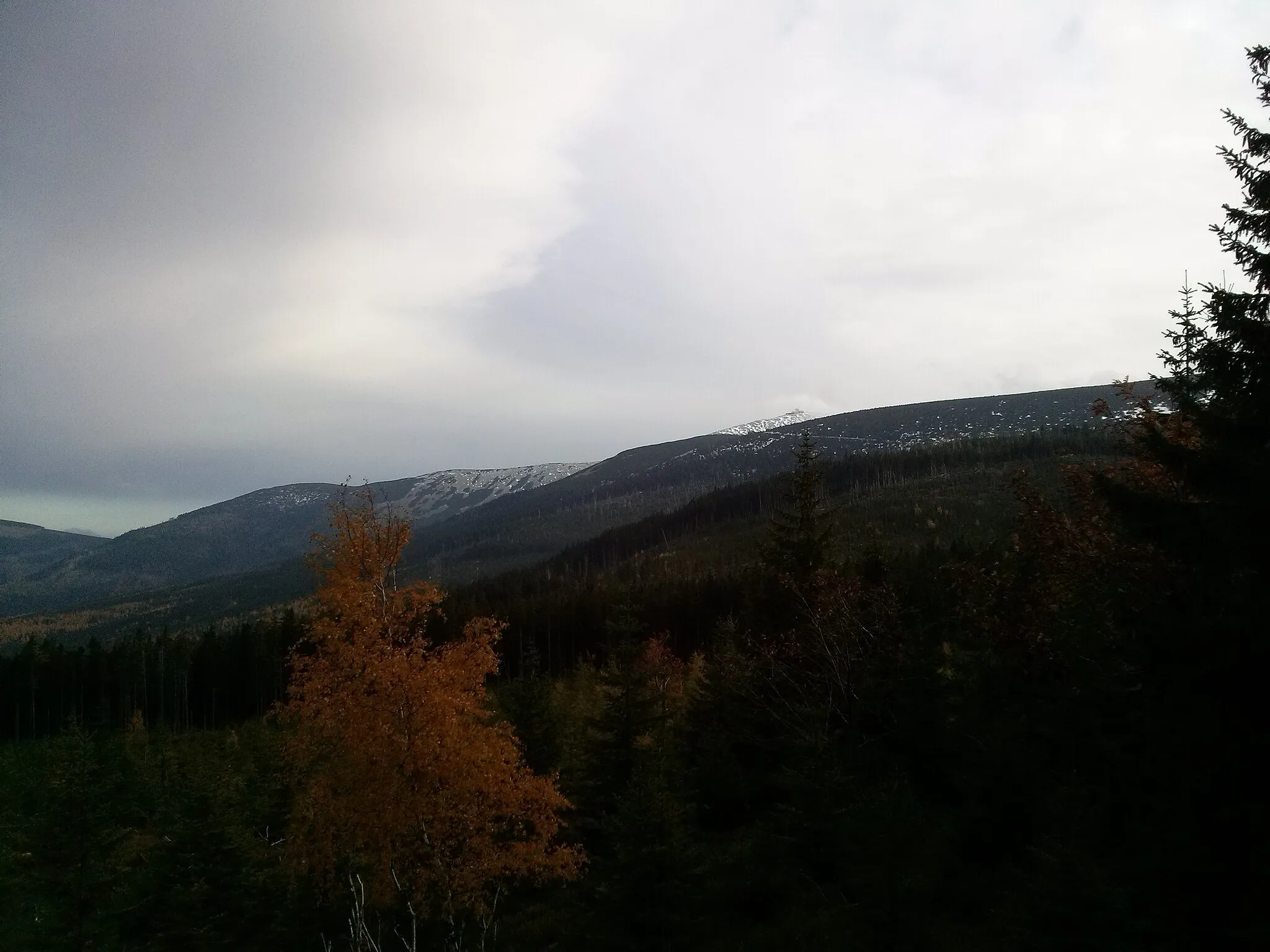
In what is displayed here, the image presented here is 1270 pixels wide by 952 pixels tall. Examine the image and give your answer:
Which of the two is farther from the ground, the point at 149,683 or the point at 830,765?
the point at 830,765

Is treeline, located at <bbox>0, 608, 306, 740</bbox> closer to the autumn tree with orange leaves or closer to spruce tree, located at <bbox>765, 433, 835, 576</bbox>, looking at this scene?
spruce tree, located at <bbox>765, 433, 835, 576</bbox>

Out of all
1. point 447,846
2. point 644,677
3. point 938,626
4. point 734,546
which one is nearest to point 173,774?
point 644,677

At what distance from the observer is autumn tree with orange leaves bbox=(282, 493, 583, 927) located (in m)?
14.7

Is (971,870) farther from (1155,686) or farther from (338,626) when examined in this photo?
(338,626)

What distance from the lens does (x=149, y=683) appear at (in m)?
91.9

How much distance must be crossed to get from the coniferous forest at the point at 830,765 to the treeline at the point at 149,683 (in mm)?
62090

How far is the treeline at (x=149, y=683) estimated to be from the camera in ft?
281

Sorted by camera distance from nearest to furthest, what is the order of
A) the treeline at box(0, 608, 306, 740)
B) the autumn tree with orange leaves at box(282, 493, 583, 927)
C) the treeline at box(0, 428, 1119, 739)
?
the autumn tree with orange leaves at box(282, 493, 583, 927) < the treeline at box(0, 428, 1119, 739) < the treeline at box(0, 608, 306, 740)

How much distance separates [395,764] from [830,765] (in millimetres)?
9729

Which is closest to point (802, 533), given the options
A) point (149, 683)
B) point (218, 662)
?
point (218, 662)

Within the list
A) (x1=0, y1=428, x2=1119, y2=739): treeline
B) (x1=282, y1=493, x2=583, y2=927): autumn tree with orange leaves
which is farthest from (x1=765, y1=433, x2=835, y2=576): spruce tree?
(x1=0, y1=428, x2=1119, y2=739): treeline

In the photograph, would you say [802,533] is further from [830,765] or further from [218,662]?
[218,662]

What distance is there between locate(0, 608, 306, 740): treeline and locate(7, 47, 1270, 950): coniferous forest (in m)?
62.1

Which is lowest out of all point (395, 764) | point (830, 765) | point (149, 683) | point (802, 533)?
point (149, 683)
